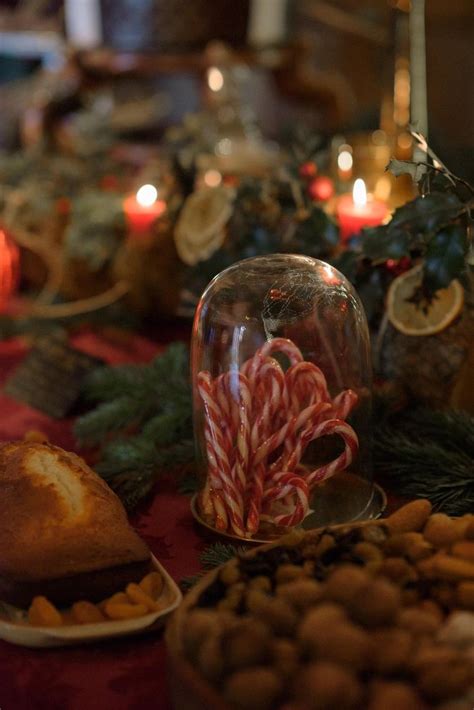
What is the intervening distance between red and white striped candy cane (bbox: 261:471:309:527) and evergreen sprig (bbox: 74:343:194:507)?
23cm

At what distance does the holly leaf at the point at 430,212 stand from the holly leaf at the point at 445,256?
1cm

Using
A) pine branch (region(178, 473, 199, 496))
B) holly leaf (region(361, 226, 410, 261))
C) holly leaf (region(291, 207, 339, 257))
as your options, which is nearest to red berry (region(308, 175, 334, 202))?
holly leaf (region(291, 207, 339, 257))

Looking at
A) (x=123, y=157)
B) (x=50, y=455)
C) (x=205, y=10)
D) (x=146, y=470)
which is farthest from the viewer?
(x=123, y=157)

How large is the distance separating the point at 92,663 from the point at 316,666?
316 millimetres

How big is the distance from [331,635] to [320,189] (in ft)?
4.13

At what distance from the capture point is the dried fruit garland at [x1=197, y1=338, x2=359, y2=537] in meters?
1.03

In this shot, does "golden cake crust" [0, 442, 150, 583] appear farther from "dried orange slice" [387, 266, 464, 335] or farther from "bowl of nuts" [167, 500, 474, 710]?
"dried orange slice" [387, 266, 464, 335]

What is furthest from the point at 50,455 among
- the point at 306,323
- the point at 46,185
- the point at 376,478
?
the point at 46,185

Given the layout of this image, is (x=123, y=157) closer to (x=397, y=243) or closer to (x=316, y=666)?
(x=397, y=243)

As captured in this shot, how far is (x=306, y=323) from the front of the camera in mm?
1086

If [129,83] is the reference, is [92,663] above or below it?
below

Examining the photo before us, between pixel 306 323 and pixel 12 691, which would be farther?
pixel 306 323

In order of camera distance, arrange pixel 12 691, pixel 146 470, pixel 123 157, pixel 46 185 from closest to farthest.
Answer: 1. pixel 12 691
2. pixel 146 470
3. pixel 46 185
4. pixel 123 157

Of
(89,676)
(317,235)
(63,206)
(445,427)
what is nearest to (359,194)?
(317,235)
